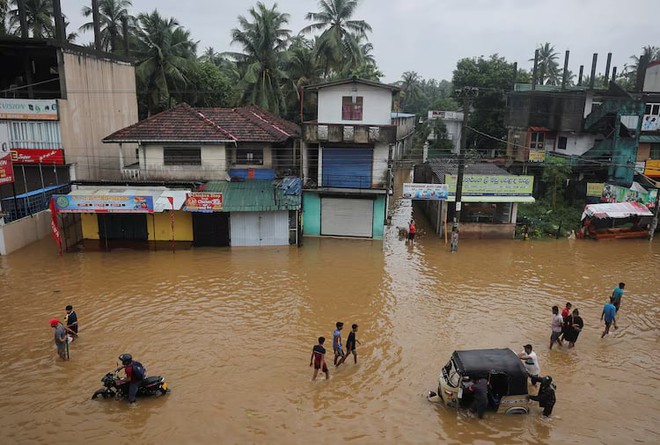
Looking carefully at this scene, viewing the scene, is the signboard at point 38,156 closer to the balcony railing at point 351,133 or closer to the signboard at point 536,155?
the balcony railing at point 351,133

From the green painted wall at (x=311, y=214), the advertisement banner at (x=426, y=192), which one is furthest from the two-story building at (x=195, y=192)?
the advertisement banner at (x=426, y=192)

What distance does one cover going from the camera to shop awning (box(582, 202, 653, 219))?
27.4 meters

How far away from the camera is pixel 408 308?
60.2 ft

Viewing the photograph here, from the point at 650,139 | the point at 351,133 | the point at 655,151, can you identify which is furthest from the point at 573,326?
the point at 655,151

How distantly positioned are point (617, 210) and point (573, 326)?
16412 mm

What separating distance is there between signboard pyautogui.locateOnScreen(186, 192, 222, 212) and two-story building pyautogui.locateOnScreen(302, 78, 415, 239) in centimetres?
546

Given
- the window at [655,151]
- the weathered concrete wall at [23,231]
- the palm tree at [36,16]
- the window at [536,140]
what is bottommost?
the weathered concrete wall at [23,231]

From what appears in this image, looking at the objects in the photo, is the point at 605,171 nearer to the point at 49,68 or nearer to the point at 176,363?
the point at 176,363

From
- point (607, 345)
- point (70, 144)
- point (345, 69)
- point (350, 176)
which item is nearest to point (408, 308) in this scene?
point (607, 345)

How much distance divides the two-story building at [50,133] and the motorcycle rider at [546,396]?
2394 centimetres

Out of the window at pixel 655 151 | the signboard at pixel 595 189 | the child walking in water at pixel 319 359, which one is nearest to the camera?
the child walking in water at pixel 319 359

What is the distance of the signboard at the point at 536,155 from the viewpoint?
1521 inches

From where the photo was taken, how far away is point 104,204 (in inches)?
904

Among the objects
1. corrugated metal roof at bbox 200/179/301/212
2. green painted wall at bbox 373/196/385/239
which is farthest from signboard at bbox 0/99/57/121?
green painted wall at bbox 373/196/385/239
